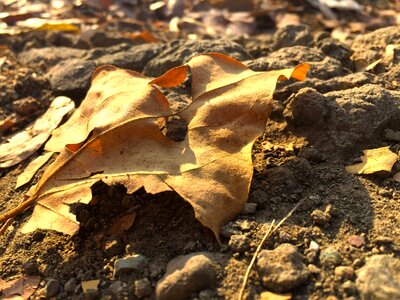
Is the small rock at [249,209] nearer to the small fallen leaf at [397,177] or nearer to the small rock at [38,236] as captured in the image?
the small fallen leaf at [397,177]

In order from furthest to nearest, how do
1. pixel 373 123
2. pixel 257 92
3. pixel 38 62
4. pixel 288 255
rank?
pixel 38 62 < pixel 373 123 < pixel 257 92 < pixel 288 255

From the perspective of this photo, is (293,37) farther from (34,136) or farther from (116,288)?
(116,288)

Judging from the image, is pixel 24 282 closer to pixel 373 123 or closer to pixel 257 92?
pixel 257 92

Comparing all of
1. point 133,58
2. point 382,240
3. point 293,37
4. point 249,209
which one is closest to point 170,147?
point 249,209

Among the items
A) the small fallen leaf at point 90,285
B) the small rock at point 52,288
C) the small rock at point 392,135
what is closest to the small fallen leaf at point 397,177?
the small rock at point 392,135

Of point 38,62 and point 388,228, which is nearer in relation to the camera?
point 388,228

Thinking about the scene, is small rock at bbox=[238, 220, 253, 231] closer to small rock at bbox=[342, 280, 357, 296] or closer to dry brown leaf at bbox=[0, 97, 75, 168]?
small rock at bbox=[342, 280, 357, 296]

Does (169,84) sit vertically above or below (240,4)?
above

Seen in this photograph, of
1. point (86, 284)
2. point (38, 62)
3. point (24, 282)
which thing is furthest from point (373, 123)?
point (38, 62)

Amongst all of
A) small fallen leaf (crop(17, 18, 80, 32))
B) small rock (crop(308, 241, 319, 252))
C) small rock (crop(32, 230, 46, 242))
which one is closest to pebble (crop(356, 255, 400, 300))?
small rock (crop(308, 241, 319, 252))
